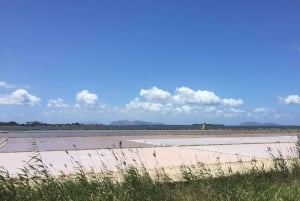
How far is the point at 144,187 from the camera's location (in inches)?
366

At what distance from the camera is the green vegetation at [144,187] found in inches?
328

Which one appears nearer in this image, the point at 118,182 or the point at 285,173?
the point at 118,182

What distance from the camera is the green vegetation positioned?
27.3 feet

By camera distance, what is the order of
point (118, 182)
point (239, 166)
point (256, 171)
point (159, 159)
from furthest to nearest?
point (159, 159) < point (239, 166) < point (256, 171) < point (118, 182)

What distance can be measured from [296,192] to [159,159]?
8.21m

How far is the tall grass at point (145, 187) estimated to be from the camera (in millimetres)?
8320

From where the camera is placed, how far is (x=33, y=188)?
8500 millimetres

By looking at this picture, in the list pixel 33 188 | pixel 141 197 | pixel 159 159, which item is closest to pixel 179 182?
pixel 141 197

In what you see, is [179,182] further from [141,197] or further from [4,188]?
[4,188]

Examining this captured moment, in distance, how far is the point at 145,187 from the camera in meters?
9.27

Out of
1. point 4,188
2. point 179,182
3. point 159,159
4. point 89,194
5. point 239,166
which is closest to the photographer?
point 4,188

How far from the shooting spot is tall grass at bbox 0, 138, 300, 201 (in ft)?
27.3

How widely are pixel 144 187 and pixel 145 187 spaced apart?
25 millimetres

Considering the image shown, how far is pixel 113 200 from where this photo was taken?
326 inches
